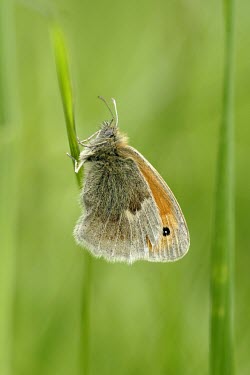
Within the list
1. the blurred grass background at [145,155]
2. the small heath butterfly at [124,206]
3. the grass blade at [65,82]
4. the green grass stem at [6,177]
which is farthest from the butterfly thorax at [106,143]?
the grass blade at [65,82]

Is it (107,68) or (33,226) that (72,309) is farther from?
(107,68)

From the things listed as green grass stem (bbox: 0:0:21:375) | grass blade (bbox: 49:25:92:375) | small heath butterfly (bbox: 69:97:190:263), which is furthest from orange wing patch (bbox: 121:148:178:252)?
grass blade (bbox: 49:25:92:375)

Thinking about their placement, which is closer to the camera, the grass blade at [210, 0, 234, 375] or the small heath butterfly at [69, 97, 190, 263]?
the grass blade at [210, 0, 234, 375]

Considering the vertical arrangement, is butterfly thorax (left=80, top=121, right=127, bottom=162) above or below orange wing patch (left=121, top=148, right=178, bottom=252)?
above

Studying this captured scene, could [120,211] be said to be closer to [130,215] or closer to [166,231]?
[130,215]

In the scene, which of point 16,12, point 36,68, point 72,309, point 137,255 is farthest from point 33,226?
point 16,12

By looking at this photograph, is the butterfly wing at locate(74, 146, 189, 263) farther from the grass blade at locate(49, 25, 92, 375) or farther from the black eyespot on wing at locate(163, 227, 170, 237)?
the grass blade at locate(49, 25, 92, 375)

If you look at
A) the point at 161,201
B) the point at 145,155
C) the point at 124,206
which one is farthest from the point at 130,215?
the point at 145,155
